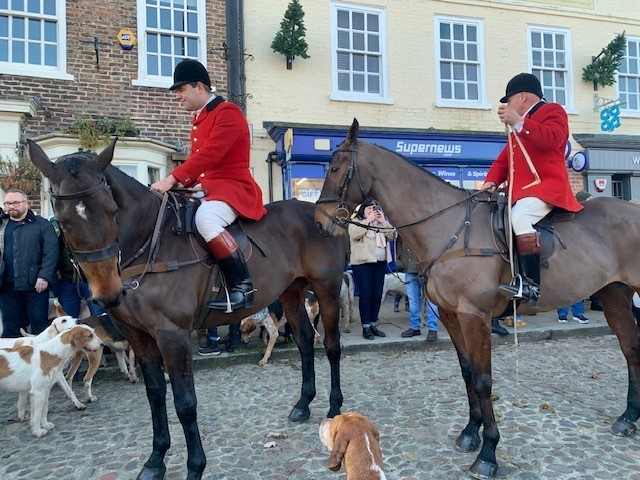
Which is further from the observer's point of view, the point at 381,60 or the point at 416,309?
the point at 381,60

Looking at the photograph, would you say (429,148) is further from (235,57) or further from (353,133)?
(353,133)

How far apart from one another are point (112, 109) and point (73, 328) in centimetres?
671

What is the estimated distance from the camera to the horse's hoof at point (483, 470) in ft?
11.2

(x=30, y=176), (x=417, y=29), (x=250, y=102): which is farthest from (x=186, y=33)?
(x=417, y=29)

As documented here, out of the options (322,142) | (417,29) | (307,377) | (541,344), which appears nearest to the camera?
(307,377)

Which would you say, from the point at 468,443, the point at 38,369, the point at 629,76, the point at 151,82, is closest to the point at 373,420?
the point at 468,443

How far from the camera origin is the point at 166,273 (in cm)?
339

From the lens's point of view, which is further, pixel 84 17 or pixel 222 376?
pixel 84 17

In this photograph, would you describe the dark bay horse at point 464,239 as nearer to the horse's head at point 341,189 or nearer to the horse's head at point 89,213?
the horse's head at point 341,189

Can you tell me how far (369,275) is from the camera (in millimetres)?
7957

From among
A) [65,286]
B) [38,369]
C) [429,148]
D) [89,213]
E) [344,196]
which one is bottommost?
[38,369]

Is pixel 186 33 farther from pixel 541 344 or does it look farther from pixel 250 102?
pixel 541 344

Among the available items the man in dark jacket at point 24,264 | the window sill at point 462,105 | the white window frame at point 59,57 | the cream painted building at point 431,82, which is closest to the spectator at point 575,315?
the cream painted building at point 431,82

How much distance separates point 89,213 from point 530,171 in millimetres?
3321
